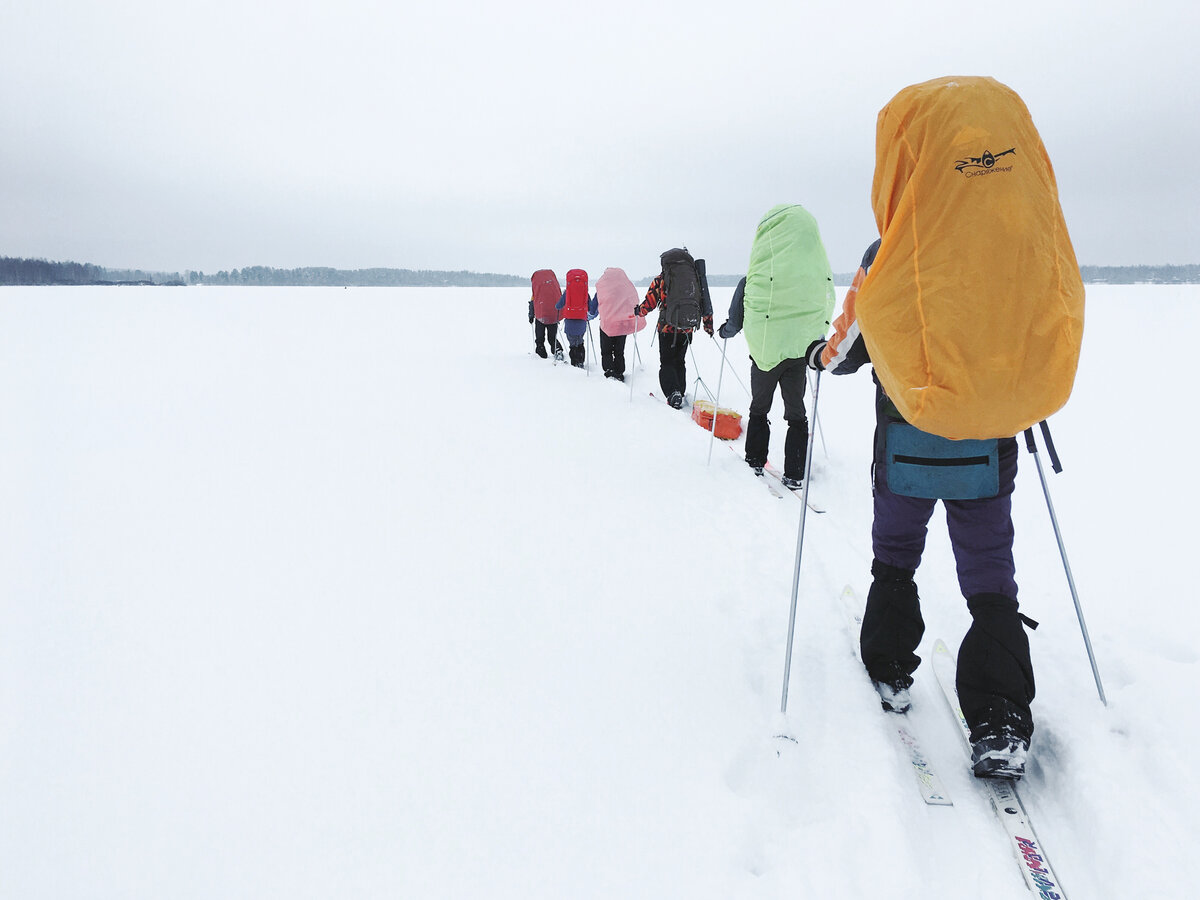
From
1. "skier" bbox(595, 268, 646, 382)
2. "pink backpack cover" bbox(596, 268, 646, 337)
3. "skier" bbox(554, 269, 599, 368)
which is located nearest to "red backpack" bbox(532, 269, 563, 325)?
"skier" bbox(554, 269, 599, 368)

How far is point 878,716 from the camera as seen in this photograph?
2283 millimetres

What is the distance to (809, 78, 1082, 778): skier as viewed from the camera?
5.79 ft

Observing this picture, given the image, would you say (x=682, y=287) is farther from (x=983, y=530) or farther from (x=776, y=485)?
Result: (x=983, y=530)

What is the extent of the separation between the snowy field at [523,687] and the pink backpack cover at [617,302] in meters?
4.97

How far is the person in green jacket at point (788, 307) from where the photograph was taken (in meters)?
4.70

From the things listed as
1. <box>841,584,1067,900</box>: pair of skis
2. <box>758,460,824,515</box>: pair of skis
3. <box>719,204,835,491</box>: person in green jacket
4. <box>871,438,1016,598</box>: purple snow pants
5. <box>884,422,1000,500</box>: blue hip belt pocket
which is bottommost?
<box>841,584,1067,900</box>: pair of skis

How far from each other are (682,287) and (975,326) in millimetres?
5600

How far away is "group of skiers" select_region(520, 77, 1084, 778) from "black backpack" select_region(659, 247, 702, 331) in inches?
194

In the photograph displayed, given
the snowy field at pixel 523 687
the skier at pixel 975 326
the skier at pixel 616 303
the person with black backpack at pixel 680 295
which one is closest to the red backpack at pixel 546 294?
the skier at pixel 616 303

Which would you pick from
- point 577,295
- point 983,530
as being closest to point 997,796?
point 983,530

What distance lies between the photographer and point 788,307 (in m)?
4.72

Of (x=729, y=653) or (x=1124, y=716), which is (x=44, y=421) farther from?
(x=1124, y=716)

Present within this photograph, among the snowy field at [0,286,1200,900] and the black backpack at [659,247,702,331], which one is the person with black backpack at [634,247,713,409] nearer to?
the black backpack at [659,247,702,331]

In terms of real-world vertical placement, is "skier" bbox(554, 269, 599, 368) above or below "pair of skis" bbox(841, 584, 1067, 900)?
above
